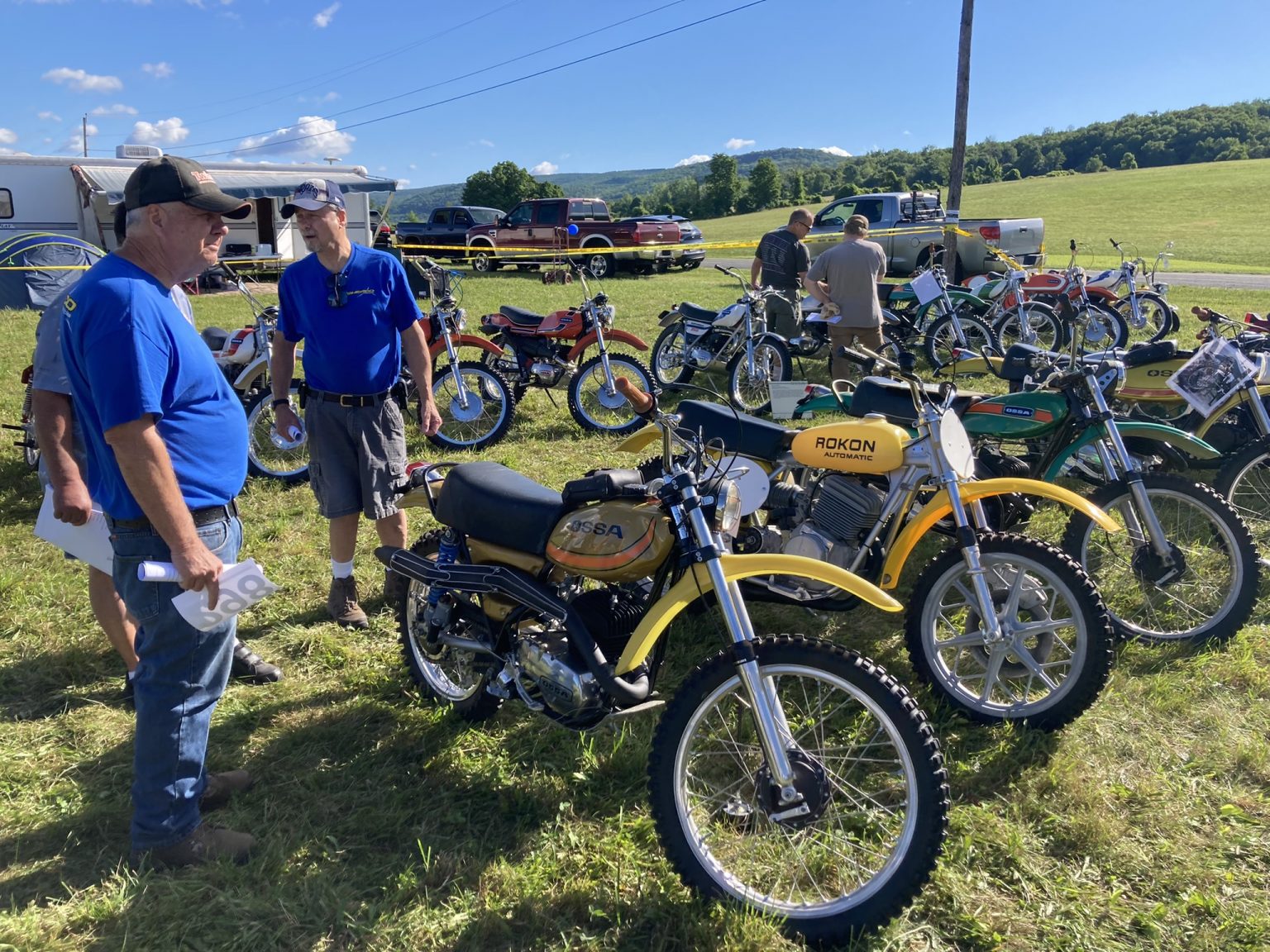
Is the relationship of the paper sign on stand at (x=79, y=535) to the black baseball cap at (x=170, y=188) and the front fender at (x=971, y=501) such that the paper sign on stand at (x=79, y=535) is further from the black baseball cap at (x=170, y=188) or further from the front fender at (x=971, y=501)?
the front fender at (x=971, y=501)

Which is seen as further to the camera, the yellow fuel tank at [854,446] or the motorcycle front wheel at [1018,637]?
the yellow fuel tank at [854,446]

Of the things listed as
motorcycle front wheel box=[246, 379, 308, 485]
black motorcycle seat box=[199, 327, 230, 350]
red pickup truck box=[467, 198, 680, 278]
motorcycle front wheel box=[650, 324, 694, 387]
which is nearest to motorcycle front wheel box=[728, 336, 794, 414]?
motorcycle front wheel box=[650, 324, 694, 387]

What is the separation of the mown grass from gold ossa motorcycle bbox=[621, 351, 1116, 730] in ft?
0.67

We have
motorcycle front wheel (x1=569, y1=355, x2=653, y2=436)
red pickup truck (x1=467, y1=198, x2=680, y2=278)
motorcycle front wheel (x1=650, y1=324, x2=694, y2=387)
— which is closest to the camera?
motorcycle front wheel (x1=569, y1=355, x2=653, y2=436)

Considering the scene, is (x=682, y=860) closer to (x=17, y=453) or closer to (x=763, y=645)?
(x=763, y=645)

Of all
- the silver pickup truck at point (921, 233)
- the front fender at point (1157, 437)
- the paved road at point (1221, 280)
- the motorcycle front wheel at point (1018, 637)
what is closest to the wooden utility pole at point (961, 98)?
the silver pickup truck at point (921, 233)

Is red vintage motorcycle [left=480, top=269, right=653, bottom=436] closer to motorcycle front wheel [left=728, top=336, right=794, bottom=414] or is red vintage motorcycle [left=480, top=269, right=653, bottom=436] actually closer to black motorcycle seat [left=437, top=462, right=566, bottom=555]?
motorcycle front wheel [left=728, top=336, right=794, bottom=414]

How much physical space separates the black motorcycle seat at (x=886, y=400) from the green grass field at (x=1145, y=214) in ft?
68.2

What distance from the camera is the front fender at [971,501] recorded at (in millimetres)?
3035

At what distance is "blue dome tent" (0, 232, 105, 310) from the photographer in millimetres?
12570

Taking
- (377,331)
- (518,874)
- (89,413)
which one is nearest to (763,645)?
(518,874)

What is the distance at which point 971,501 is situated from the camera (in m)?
3.10

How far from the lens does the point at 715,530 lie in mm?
2359

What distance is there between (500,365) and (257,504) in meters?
2.37
